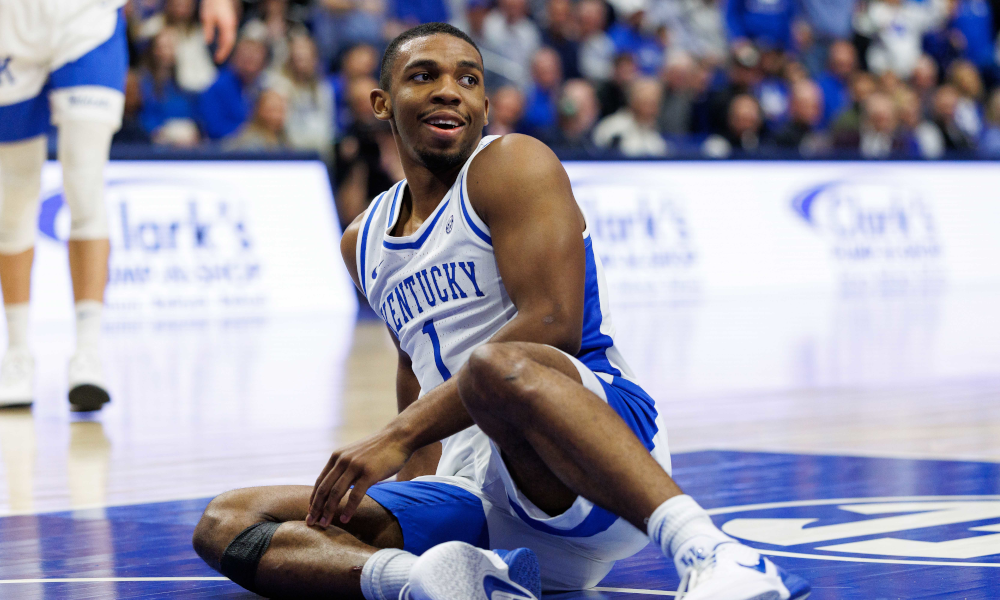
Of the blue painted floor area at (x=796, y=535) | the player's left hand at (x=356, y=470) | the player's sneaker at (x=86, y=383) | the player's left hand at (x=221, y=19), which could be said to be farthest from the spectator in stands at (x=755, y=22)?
the player's left hand at (x=356, y=470)

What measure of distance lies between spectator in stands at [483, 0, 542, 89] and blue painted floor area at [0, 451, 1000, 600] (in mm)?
9435

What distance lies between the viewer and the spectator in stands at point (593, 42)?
13.8 meters

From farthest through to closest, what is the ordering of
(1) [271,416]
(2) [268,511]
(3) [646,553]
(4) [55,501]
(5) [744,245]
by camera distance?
(5) [744,245] < (1) [271,416] < (4) [55,501] < (3) [646,553] < (2) [268,511]

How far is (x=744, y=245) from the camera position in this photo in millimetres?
12734

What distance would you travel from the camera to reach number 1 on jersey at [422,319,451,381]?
2.82 meters

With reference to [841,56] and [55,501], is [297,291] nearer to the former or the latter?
[55,501]

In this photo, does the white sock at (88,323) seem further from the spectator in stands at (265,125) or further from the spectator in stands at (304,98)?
the spectator in stands at (304,98)

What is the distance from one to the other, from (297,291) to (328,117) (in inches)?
69.9

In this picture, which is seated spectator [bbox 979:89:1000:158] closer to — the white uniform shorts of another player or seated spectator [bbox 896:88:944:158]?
seated spectator [bbox 896:88:944:158]

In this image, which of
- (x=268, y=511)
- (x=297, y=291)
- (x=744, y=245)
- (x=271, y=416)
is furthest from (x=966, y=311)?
(x=268, y=511)

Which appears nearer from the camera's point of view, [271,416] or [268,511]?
[268,511]

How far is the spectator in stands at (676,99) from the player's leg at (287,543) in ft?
36.8

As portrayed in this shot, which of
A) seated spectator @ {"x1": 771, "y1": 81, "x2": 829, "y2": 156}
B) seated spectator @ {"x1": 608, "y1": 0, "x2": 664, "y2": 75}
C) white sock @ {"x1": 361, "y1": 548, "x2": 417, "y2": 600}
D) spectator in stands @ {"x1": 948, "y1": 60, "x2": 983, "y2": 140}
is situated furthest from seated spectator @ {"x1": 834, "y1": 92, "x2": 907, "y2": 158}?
white sock @ {"x1": 361, "y1": 548, "x2": 417, "y2": 600}

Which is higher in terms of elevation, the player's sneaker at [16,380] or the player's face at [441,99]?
the player's face at [441,99]
